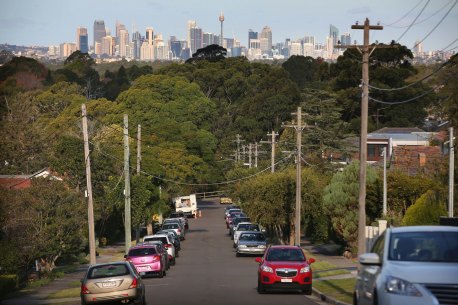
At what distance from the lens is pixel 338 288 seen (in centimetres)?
3209

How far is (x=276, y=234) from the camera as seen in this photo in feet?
235

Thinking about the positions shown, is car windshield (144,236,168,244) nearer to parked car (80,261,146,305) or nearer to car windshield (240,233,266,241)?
car windshield (240,233,266,241)

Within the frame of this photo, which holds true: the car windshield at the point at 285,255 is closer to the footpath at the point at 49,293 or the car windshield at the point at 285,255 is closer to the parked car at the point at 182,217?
the footpath at the point at 49,293

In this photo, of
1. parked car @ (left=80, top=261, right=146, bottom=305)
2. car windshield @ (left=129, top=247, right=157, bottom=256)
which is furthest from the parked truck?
parked car @ (left=80, top=261, right=146, bottom=305)

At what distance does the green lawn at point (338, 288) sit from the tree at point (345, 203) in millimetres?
17915

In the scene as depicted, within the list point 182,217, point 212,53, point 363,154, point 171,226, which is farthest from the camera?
point 212,53

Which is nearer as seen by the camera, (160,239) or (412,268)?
(412,268)

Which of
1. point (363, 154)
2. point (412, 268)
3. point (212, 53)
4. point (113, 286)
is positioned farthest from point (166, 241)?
point (212, 53)

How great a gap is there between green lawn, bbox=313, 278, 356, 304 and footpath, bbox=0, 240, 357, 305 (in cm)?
27

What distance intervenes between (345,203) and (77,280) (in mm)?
15965

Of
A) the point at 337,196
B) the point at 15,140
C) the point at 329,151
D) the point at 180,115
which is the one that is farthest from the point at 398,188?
the point at 180,115

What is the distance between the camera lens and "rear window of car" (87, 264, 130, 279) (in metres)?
27.0

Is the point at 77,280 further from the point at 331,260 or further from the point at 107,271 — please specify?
the point at 107,271

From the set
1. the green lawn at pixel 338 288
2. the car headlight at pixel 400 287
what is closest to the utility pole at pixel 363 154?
the green lawn at pixel 338 288
